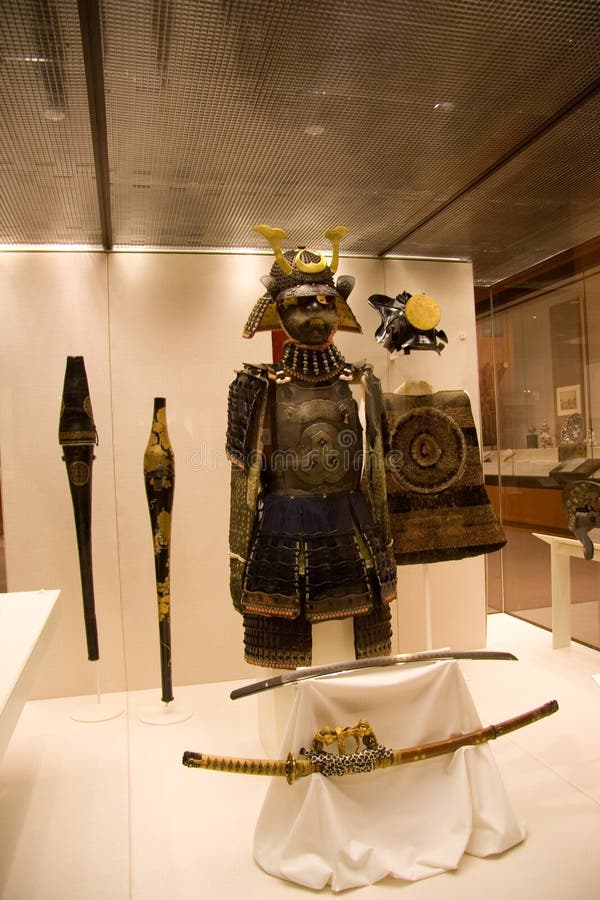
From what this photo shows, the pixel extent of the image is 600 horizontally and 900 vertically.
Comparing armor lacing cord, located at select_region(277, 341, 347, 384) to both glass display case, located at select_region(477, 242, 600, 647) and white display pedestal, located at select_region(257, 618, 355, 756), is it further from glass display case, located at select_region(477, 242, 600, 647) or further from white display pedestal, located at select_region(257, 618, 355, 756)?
glass display case, located at select_region(477, 242, 600, 647)

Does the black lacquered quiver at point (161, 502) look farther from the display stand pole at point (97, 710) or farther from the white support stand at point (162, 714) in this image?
the display stand pole at point (97, 710)

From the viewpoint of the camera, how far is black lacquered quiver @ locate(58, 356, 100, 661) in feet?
10.4

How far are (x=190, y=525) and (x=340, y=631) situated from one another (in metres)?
1.25

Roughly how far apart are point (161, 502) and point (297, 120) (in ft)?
5.66

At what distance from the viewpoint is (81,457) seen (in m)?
3.20

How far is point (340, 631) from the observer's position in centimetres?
271

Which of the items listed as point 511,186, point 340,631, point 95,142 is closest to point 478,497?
point 340,631

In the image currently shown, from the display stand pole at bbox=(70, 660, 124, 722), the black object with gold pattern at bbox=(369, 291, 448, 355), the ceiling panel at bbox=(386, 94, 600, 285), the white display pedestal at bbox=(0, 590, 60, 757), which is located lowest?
the display stand pole at bbox=(70, 660, 124, 722)

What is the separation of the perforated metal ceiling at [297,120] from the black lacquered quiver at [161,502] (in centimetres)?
99

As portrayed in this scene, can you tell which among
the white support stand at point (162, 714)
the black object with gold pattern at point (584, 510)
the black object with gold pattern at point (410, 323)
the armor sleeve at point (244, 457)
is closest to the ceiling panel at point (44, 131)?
the armor sleeve at point (244, 457)

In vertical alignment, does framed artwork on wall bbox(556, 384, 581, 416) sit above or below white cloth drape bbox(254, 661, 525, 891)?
above

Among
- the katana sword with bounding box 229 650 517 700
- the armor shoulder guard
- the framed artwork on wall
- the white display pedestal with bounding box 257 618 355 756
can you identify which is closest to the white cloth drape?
the katana sword with bounding box 229 650 517 700

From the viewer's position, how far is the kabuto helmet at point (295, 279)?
2.62 m

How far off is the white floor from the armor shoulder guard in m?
1.27
